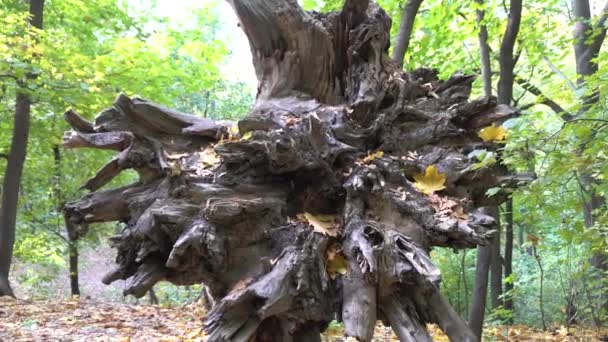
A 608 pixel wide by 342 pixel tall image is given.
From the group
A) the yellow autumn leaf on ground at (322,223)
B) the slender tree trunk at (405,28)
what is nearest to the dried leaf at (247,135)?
the yellow autumn leaf on ground at (322,223)

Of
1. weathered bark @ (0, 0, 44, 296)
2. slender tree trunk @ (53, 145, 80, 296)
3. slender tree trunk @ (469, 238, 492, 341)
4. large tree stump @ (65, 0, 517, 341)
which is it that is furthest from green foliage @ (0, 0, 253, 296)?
slender tree trunk @ (469, 238, 492, 341)

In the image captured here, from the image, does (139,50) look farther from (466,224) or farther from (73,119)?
(466,224)

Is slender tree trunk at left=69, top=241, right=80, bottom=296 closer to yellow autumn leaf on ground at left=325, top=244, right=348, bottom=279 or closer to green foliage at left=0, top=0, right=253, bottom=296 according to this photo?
green foliage at left=0, top=0, right=253, bottom=296

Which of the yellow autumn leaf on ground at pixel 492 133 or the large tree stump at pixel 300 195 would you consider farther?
the yellow autumn leaf on ground at pixel 492 133

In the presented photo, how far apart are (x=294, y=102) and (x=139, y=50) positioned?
6721 millimetres

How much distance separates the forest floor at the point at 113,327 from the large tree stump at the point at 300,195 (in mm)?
2330

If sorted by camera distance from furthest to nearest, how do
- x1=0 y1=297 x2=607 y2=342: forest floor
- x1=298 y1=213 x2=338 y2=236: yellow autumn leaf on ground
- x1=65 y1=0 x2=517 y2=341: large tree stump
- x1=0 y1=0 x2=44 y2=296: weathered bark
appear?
x1=0 y1=0 x2=44 y2=296: weathered bark < x1=0 y1=297 x2=607 y2=342: forest floor < x1=298 y1=213 x2=338 y2=236: yellow autumn leaf on ground < x1=65 y1=0 x2=517 y2=341: large tree stump

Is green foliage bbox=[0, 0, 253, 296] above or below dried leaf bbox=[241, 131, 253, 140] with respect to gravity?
above

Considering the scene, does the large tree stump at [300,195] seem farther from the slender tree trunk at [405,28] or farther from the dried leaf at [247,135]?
the slender tree trunk at [405,28]

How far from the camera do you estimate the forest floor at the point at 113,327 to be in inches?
197

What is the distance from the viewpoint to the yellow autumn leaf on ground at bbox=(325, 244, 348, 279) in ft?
8.95

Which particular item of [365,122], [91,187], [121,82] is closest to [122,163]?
[91,187]

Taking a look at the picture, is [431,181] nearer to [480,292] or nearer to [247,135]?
[247,135]

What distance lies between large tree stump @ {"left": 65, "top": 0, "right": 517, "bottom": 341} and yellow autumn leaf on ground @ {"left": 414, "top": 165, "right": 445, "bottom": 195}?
0.16 feet
